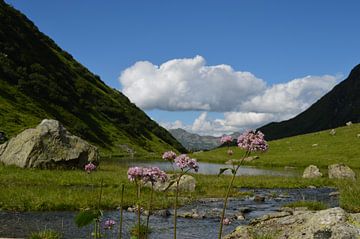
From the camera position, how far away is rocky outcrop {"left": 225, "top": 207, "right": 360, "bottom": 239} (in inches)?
398

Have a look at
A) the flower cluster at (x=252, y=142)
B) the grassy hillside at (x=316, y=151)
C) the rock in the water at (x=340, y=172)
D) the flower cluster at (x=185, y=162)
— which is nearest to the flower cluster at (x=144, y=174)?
A: the flower cluster at (x=185, y=162)

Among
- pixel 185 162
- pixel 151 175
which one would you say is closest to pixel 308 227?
pixel 185 162

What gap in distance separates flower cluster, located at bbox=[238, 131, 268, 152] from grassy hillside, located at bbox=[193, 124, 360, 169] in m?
81.5

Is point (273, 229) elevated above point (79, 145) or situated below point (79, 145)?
below

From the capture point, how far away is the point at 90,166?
516 inches

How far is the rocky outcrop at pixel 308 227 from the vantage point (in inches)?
398

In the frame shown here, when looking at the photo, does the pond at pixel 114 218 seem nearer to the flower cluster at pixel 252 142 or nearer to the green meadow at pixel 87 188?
the green meadow at pixel 87 188

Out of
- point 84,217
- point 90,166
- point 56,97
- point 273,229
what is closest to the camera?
point 84,217

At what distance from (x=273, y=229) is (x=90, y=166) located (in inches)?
216

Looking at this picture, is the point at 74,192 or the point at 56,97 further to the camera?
the point at 56,97

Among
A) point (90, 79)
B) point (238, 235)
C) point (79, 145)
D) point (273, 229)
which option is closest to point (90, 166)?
point (238, 235)

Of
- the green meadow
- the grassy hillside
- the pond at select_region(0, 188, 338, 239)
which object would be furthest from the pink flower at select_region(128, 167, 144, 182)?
the grassy hillside

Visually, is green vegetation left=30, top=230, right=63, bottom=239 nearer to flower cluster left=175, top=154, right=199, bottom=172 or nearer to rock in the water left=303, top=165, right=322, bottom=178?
flower cluster left=175, top=154, right=199, bottom=172

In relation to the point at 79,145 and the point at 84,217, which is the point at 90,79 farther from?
the point at 84,217
